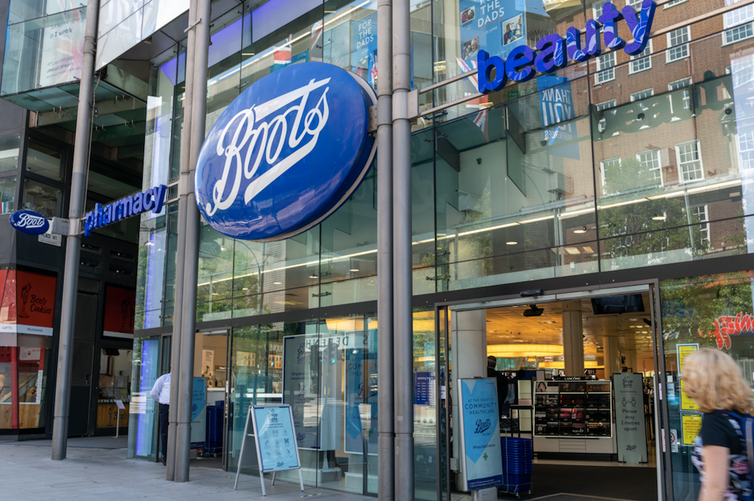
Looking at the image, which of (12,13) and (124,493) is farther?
(12,13)

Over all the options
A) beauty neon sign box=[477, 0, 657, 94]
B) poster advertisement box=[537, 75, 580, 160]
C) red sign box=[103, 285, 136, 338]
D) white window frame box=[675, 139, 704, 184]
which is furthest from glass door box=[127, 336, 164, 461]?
white window frame box=[675, 139, 704, 184]

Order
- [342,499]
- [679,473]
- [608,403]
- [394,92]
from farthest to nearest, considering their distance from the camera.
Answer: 1. [608,403]
2. [342,499]
3. [394,92]
4. [679,473]

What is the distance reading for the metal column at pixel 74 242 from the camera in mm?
13266

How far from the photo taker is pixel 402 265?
7520mm

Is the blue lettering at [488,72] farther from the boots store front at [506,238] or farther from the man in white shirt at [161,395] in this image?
the man in white shirt at [161,395]

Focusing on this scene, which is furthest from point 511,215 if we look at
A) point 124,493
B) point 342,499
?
point 124,493

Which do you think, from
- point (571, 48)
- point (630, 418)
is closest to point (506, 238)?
point (571, 48)

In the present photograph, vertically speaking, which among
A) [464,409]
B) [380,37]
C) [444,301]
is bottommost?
[464,409]

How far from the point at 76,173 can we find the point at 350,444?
8549 millimetres

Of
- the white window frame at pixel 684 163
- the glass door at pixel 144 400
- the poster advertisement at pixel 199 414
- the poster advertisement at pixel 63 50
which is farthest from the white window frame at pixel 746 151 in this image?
the poster advertisement at pixel 63 50

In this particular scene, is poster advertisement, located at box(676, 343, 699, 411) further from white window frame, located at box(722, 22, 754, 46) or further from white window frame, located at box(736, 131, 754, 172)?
white window frame, located at box(722, 22, 754, 46)

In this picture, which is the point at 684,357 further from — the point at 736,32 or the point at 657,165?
the point at 736,32

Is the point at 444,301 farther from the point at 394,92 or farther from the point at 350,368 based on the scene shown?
the point at 394,92

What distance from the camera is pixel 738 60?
688 cm
